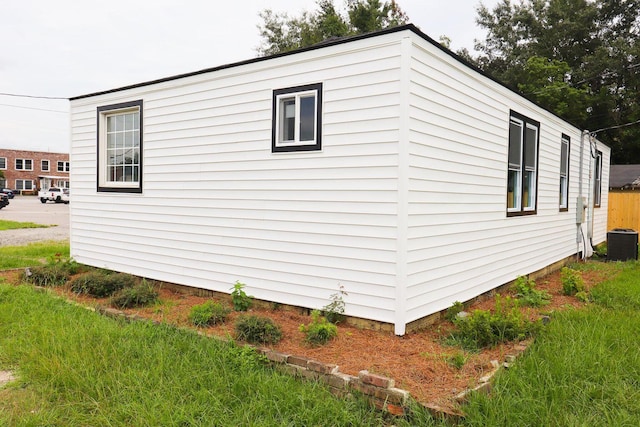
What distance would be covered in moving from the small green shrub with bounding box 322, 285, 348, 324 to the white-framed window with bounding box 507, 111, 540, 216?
11.2ft

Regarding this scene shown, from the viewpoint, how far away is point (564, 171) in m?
9.31

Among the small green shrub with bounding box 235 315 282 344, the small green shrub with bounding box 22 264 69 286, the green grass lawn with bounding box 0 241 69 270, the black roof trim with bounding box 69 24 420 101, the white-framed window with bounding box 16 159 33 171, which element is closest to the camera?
the small green shrub with bounding box 235 315 282 344

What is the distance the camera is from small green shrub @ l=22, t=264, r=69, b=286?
680cm

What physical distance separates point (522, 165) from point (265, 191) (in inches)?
168

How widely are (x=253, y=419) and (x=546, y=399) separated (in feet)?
6.41

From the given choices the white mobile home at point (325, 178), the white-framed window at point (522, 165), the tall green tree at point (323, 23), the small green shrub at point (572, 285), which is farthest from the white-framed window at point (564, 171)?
the tall green tree at point (323, 23)

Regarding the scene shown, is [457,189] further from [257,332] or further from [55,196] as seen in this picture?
[55,196]

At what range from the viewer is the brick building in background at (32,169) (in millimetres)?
51188

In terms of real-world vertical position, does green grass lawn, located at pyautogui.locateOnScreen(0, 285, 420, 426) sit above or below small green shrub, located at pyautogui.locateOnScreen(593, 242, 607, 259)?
below

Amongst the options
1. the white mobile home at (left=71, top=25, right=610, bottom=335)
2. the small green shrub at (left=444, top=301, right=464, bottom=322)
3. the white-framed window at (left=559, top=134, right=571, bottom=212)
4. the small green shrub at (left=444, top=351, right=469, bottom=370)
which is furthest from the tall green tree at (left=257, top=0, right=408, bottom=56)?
the small green shrub at (left=444, top=351, right=469, bottom=370)

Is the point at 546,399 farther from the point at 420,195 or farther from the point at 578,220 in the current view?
the point at 578,220

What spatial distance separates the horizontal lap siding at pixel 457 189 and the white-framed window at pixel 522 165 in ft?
0.58

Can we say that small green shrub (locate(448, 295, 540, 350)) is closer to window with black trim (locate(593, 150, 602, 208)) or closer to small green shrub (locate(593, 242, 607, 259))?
small green shrub (locate(593, 242, 607, 259))

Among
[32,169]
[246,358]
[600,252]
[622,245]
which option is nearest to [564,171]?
[622,245]
